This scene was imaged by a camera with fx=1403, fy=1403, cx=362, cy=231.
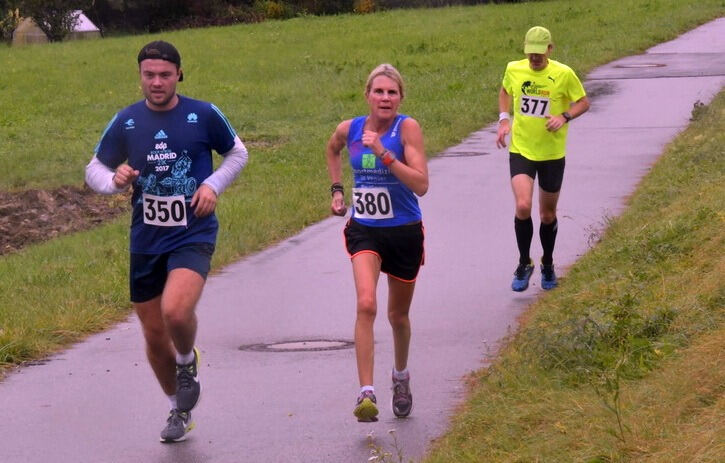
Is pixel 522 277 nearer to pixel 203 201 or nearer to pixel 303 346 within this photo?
pixel 303 346

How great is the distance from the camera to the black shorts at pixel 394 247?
7.01 meters

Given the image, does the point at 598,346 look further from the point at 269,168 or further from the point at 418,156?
the point at 269,168

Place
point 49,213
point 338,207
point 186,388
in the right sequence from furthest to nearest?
point 49,213
point 338,207
point 186,388

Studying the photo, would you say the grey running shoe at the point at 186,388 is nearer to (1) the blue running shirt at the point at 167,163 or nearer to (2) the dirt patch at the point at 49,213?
(1) the blue running shirt at the point at 167,163

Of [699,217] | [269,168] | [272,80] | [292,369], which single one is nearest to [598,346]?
[292,369]

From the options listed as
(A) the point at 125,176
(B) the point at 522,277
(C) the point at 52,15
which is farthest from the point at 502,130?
(C) the point at 52,15

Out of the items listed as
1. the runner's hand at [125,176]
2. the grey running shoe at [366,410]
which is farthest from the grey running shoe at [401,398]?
the runner's hand at [125,176]

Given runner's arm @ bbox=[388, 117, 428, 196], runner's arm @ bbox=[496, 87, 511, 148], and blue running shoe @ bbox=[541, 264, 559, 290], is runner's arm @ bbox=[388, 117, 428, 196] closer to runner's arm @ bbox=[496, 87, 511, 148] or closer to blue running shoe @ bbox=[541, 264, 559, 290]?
runner's arm @ bbox=[496, 87, 511, 148]

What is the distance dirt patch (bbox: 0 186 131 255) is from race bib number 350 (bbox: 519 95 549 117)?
282 inches

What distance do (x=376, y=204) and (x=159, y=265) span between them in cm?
112

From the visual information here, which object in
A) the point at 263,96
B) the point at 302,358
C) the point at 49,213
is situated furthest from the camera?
the point at 263,96

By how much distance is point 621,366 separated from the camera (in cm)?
648

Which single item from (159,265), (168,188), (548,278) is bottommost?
(548,278)

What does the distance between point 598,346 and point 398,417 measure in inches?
42.1
